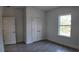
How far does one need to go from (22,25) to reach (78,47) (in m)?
1.20

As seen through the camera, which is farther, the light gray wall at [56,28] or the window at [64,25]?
the light gray wall at [56,28]

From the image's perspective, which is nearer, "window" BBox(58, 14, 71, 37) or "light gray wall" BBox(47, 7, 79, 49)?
"window" BBox(58, 14, 71, 37)

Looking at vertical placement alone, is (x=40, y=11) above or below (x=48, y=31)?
above

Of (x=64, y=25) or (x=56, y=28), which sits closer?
(x=64, y=25)

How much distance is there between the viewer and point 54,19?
5.78ft

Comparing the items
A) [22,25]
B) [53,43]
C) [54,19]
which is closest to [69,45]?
[53,43]

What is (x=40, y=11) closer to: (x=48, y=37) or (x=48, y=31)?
(x=48, y=31)
